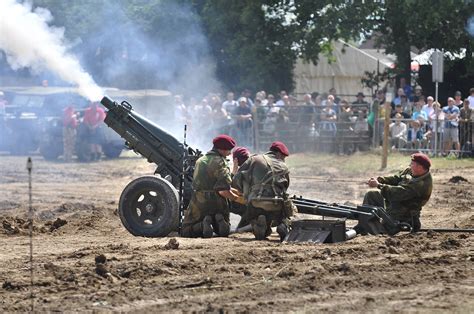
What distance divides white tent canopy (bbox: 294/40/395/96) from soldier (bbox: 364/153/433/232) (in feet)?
81.4

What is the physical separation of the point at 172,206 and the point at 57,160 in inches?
694

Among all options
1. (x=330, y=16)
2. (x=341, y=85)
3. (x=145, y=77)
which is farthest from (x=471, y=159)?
(x=341, y=85)

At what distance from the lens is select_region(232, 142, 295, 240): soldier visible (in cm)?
1363

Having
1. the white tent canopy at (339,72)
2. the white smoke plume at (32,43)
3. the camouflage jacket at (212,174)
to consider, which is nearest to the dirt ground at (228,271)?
the camouflage jacket at (212,174)

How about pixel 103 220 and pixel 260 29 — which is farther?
pixel 260 29

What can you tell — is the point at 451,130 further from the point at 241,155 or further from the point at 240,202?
the point at 240,202

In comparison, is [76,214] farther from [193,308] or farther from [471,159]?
[471,159]

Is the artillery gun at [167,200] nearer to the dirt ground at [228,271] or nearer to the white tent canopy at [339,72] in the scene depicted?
the dirt ground at [228,271]

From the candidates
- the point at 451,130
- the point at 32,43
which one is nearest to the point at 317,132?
the point at 451,130

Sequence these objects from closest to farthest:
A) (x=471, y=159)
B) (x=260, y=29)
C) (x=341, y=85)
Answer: (x=471, y=159) < (x=260, y=29) < (x=341, y=85)

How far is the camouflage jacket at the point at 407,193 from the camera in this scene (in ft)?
45.2

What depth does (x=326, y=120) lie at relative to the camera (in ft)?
92.9

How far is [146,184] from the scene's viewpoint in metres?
14.3

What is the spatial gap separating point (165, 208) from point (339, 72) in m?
26.0
